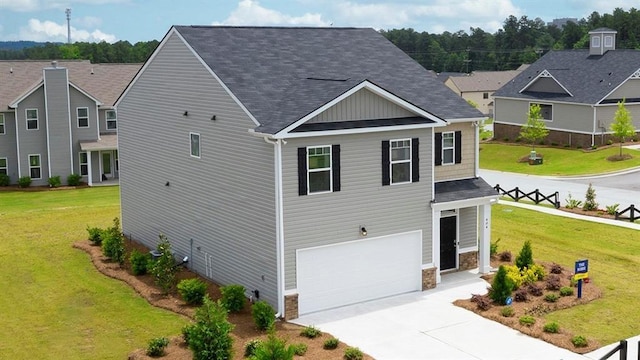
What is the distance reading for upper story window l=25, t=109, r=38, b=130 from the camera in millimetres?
49750

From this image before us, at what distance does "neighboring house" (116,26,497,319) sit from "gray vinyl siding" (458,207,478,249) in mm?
44

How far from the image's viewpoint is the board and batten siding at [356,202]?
21.5 meters

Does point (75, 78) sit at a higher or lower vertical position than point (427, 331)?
higher

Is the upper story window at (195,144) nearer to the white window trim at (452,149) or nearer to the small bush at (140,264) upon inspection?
the small bush at (140,264)

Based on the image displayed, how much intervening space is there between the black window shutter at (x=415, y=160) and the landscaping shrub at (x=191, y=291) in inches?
292

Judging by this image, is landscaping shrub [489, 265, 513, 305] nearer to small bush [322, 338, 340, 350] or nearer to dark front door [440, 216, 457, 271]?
dark front door [440, 216, 457, 271]

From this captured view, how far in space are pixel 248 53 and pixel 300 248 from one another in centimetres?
761

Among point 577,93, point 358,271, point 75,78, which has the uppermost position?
point 75,78

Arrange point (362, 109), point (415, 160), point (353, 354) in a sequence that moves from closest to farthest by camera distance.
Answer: point (353, 354), point (362, 109), point (415, 160)

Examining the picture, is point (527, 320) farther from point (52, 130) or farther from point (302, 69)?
point (52, 130)

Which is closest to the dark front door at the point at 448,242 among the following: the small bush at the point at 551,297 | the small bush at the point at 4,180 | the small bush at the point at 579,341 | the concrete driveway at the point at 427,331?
the concrete driveway at the point at 427,331

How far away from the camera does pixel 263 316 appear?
20266 mm

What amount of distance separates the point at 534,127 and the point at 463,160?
36.3 metres

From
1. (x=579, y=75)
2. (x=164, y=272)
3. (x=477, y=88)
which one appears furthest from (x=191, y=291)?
(x=477, y=88)
